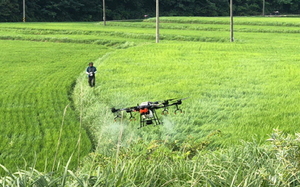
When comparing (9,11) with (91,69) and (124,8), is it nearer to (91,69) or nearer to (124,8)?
(124,8)

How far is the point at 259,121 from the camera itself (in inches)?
314

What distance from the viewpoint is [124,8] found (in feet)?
212

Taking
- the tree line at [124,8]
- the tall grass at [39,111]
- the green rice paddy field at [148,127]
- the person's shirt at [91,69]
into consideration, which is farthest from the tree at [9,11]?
the person's shirt at [91,69]

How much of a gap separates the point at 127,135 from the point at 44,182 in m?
3.88

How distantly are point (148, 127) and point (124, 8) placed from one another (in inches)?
2298

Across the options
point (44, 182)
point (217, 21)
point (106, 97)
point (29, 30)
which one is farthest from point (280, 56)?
point (217, 21)

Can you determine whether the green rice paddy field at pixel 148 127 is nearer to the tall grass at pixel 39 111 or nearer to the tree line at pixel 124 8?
the tall grass at pixel 39 111

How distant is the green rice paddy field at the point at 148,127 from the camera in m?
4.25

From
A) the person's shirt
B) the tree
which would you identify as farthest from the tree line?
the person's shirt

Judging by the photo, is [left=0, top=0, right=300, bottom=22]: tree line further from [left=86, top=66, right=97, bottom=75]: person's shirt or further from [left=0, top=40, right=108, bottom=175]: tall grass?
[left=86, top=66, right=97, bottom=75]: person's shirt

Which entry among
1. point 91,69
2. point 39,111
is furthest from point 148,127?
point 39,111

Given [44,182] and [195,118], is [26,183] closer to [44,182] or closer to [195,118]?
[44,182]

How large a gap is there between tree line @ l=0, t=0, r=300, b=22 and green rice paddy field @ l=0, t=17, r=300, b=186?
3621 cm

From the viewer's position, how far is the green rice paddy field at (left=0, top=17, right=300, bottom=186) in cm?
425
